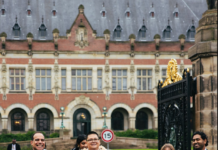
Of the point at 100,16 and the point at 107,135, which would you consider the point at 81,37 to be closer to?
the point at 100,16

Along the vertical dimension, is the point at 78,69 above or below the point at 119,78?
above

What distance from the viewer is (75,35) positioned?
45.8 m

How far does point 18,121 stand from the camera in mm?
45875

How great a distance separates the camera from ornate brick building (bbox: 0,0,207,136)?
148ft

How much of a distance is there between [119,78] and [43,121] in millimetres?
7723

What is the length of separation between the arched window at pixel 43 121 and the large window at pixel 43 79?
7.87ft

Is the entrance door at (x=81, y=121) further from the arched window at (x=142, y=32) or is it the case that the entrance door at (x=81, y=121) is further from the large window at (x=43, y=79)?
the arched window at (x=142, y=32)

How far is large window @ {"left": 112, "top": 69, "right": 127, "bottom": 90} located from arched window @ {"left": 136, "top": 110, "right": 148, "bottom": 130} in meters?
3.11

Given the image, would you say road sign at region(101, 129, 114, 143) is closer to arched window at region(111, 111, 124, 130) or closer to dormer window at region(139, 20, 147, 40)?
arched window at region(111, 111, 124, 130)

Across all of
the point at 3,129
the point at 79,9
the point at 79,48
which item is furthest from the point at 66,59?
the point at 3,129

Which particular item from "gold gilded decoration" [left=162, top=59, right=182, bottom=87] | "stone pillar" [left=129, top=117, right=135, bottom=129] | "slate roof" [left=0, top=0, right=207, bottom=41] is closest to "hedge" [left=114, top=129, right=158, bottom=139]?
"stone pillar" [left=129, top=117, right=135, bottom=129]

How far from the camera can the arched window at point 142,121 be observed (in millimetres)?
47438

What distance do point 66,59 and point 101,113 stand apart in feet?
18.5

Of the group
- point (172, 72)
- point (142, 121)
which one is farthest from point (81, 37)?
point (172, 72)
